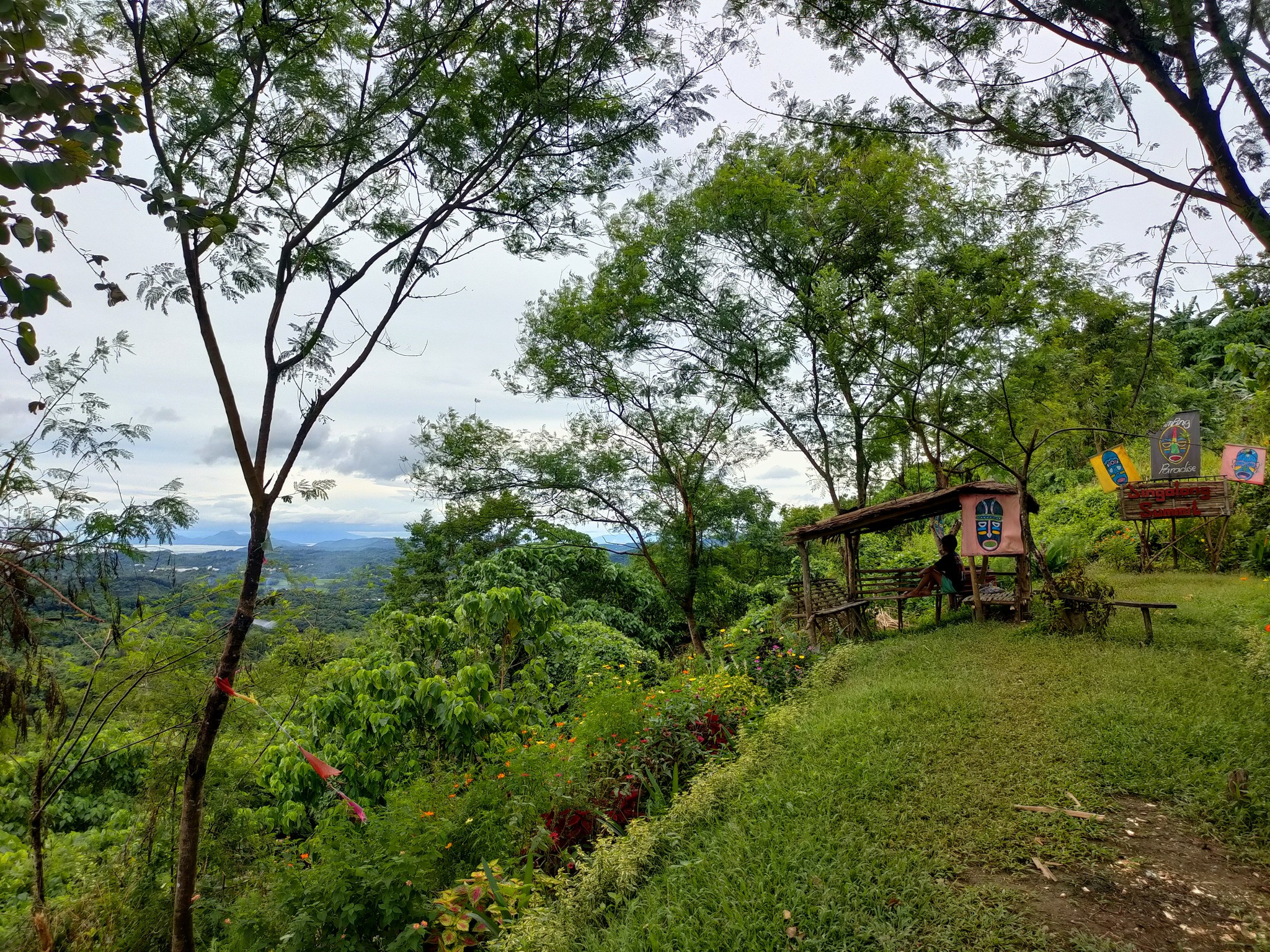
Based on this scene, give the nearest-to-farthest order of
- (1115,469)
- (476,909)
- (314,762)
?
(314,762) → (476,909) → (1115,469)

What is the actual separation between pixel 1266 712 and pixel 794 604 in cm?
785

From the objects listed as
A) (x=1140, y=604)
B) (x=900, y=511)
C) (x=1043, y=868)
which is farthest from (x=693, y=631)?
(x=1043, y=868)

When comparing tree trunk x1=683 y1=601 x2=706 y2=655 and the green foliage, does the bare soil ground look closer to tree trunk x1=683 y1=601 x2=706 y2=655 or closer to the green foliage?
the green foliage

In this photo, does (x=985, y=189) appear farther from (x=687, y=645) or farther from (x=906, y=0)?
(x=687, y=645)

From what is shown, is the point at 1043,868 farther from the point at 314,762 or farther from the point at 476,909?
the point at 314,762

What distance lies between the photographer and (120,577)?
3.23m

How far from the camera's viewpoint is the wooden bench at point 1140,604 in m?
6.95

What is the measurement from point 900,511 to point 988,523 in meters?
1.25

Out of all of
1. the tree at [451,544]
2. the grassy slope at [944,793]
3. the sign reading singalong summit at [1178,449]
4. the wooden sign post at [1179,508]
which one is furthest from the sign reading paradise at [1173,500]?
the tree at [451,544]

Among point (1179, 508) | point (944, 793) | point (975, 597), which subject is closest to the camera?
point (944, 793)

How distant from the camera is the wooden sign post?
1073 cm

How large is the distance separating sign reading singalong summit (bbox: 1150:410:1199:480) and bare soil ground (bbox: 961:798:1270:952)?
9.16 m

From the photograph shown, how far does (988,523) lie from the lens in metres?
9.26

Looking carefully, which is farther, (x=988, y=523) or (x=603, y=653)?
(x=603, y=653)
